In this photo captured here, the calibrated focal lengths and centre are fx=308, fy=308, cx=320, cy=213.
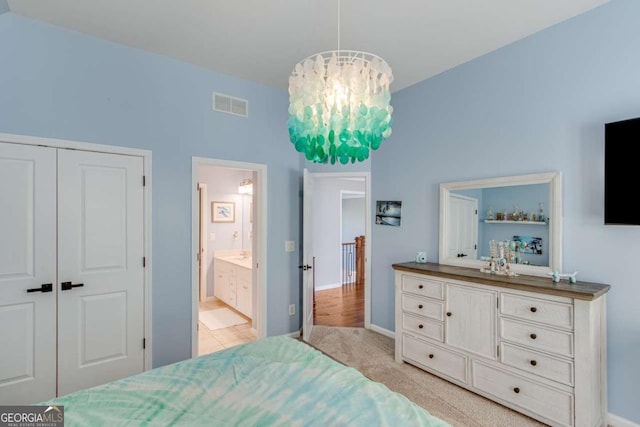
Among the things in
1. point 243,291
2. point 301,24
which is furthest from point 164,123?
point 243,291

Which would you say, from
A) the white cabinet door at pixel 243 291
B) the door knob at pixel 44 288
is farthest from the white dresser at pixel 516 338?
the door knob at pixel 44 288

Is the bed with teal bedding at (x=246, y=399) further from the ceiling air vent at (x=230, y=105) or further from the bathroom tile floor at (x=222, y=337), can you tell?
the ceiling air vent at (x=230, y=105)

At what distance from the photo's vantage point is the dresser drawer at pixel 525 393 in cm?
207

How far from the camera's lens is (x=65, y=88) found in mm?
2502

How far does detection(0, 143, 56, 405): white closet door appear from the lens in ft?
7.46

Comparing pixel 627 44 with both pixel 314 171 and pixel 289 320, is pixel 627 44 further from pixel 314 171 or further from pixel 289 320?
pixel 289 320

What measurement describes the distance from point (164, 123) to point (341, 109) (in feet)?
7.14

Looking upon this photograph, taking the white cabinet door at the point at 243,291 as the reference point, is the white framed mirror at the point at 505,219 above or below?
above

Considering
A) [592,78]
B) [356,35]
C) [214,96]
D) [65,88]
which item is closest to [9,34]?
[65,88]

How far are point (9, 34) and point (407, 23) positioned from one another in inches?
119

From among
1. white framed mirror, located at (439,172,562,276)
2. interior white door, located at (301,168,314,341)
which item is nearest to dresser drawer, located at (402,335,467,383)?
white framed mirror, located at (439,172,562,276)

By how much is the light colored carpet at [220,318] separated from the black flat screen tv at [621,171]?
412cm

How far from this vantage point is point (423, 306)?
2928 millimetres

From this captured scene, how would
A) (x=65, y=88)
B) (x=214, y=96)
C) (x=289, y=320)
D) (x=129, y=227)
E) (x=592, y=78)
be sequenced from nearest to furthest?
(x=592, y=78)
(x=65, y=88)
(x=129, y=227)
(x=214, y=96)
(x=289, y=320)
